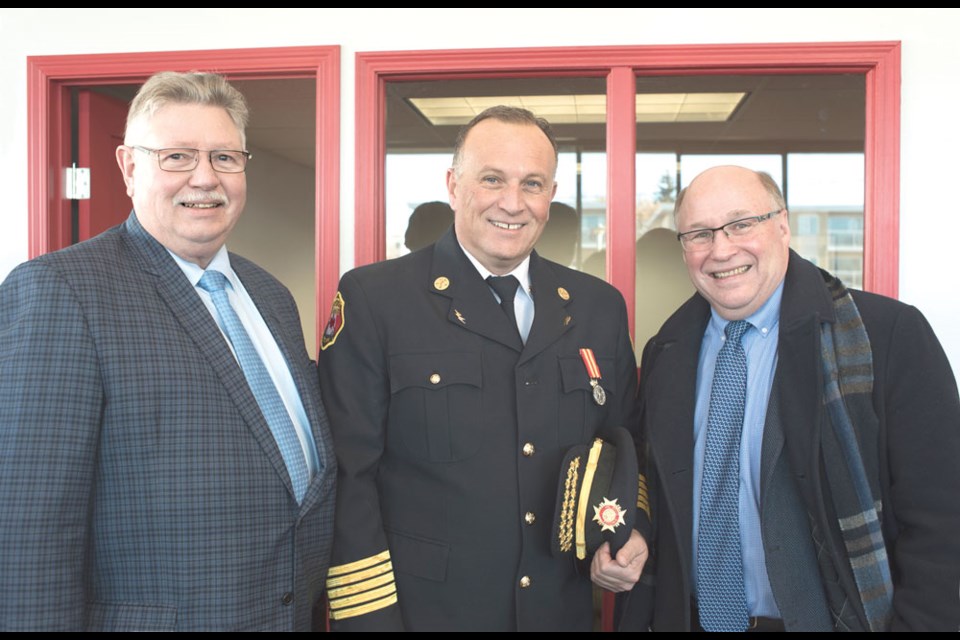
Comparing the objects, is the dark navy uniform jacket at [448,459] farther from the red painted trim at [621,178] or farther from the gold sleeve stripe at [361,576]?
the red painted trim at [621,178]

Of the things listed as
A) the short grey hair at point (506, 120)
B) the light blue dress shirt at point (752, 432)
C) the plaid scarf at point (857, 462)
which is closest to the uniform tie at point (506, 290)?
the short grey hair at point (506, 120)

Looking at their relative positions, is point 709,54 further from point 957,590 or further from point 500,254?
point 957,590

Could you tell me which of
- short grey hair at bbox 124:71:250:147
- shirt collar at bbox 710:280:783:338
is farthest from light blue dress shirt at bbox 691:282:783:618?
short grey hair at bbox 124:71:250:147

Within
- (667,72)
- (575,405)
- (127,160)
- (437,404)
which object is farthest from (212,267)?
(667,72)

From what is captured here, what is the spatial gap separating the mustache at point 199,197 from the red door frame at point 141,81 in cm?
121

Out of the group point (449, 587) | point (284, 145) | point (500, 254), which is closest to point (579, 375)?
point (500, 254)

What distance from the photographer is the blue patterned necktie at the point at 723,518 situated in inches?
73.0

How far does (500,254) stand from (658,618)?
1.06 meters

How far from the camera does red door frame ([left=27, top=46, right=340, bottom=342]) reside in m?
2.91

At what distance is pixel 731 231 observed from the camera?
1961 mm

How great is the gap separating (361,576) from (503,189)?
1.04 m

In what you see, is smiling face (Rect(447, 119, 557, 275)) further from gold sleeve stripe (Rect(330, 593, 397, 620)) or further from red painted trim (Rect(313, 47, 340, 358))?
red painted trim (Rect(313, 47, 340, 358))

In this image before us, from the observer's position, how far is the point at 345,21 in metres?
2.91

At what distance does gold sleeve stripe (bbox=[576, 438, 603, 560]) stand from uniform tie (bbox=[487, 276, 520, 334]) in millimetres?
402
